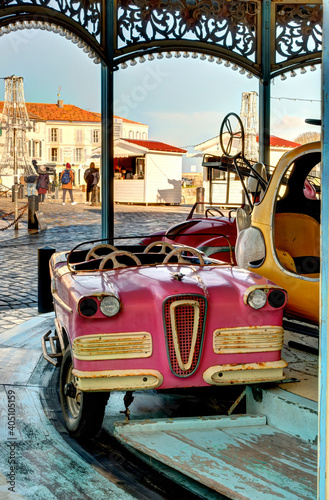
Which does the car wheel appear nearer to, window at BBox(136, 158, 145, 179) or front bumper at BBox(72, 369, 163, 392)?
Answer: front bumper at BBox(72, 369, 163, 392)

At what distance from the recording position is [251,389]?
4.60 meters

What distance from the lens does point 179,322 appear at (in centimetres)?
428

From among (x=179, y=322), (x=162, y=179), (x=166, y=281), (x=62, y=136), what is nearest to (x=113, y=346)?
(x=179, y=322)

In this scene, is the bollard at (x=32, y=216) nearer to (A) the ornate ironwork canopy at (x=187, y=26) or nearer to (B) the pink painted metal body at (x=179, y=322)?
(A) the ornate ironwork canopy at (x=187, y=26)

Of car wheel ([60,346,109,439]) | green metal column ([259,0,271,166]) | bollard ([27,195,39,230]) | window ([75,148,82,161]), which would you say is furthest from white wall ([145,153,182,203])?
window ([75,148,82,161])

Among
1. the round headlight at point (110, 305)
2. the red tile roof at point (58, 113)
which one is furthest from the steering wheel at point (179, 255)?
the red tile roof at point (58, 113)

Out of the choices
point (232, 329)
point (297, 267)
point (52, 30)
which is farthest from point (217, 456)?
point (52, 30)

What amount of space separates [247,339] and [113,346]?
34.7 inches

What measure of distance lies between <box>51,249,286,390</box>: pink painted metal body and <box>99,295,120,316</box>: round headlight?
0.03 meters

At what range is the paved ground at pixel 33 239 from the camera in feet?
29.6

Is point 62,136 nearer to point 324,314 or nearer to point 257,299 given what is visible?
point 257,299

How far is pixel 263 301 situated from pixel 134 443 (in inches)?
49.0

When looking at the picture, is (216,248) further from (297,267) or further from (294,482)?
(294,482)

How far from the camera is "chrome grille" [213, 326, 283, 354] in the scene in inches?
170
